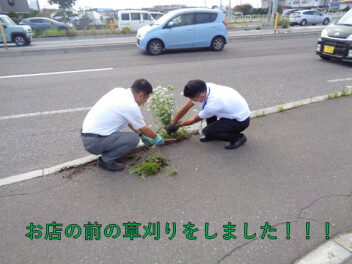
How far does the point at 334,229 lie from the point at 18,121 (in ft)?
16.9

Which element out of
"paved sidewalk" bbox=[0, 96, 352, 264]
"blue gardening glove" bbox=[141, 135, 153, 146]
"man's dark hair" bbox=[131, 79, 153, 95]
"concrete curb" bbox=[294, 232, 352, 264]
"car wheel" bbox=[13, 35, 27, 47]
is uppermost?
"car wheel" bbox=[13, 35, 27, 47]

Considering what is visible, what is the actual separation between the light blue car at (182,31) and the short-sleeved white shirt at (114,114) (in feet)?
26.5

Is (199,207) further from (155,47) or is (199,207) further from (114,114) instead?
(155,47)

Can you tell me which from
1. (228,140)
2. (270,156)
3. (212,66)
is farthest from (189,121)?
(212,66)

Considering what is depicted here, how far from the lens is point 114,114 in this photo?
2924mm

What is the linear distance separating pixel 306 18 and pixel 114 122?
27.7m

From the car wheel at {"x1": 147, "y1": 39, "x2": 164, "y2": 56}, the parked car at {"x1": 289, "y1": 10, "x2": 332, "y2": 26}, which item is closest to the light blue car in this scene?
the car wheel at {"x1": 147, "y1": 39, "x2": 164, "y2": 56}

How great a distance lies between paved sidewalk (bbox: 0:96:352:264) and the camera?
212 centimetres

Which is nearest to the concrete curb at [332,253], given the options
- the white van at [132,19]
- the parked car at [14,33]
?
A: the parked car at [14,33]

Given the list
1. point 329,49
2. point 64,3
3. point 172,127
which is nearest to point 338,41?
point 329,49

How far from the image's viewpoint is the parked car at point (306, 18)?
2433cm

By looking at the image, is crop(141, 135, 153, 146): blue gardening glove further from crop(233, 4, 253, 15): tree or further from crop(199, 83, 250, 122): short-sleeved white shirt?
crop(233, 4, 253, 15): tree

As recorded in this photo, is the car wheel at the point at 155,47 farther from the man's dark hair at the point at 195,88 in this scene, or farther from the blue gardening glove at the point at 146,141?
the man's dark hair at the point at 195,88

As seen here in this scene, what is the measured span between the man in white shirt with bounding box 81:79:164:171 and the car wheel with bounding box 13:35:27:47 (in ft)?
49.0
